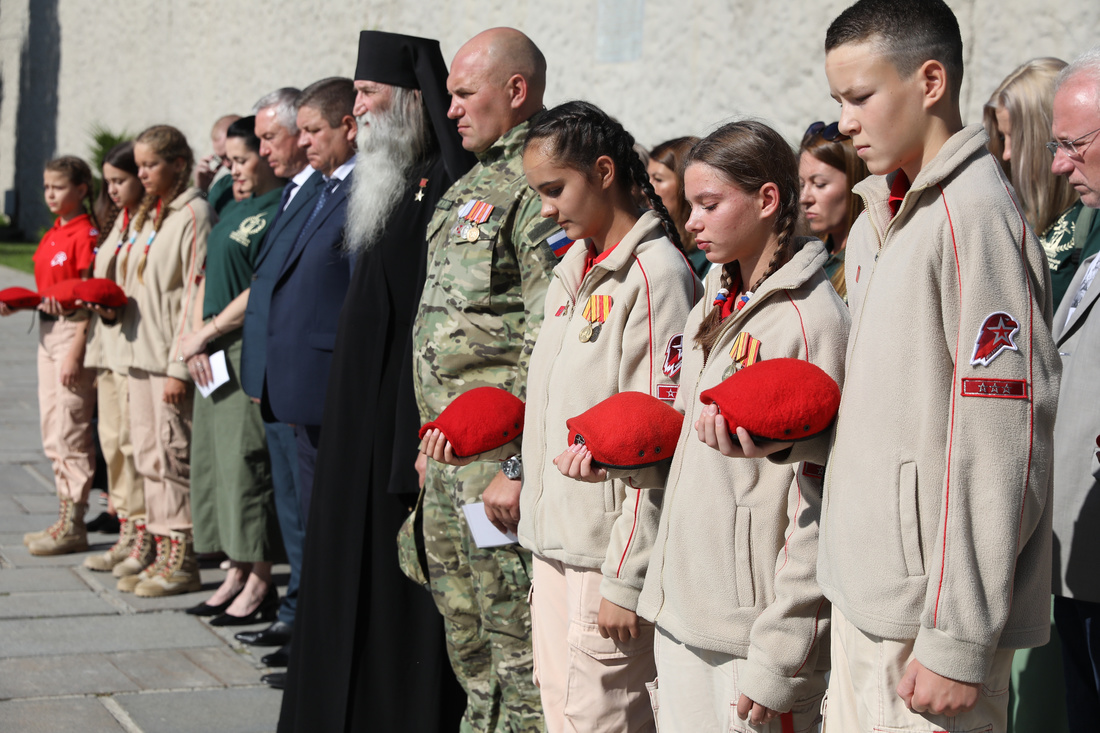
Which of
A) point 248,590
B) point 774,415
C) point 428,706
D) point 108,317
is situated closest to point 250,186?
point 108,317

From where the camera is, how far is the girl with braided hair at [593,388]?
7.77 ft

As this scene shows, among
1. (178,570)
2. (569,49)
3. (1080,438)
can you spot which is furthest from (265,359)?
(569,49)

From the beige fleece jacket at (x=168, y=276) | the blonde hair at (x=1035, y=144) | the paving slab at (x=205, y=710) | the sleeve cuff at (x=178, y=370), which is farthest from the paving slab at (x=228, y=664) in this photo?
the blonde hair at (x=1035, y=144)

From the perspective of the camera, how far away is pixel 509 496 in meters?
2.71

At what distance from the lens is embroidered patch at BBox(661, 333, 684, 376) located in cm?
236

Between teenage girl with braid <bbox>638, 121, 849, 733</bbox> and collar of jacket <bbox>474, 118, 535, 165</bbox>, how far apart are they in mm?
886

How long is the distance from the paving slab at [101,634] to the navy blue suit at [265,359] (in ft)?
1.51

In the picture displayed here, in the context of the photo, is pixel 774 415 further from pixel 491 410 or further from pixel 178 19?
pixel 178 19

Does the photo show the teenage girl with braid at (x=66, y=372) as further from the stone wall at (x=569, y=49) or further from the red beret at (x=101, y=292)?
the stone wall at (x=569, y=49)

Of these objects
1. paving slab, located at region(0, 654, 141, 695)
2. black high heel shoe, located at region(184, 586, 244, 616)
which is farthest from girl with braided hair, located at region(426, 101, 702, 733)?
black high heel shoe, located at region(184, 586, 244, 616)

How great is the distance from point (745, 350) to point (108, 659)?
10.9 ft

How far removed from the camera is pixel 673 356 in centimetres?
236

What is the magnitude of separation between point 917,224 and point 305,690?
234 centimetres

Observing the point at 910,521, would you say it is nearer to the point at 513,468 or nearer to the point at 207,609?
the point at 513,468
